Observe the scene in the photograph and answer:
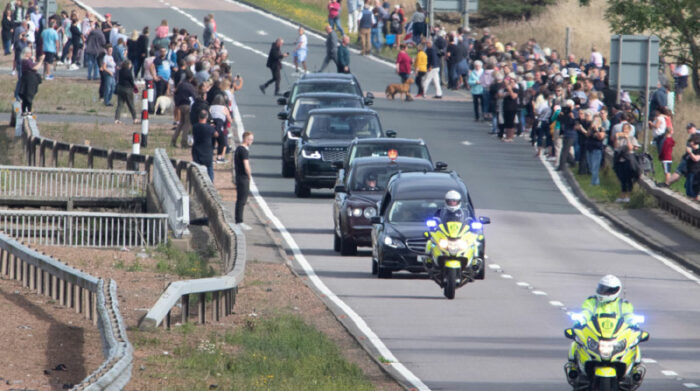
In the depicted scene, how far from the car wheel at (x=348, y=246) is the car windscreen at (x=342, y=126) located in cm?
786

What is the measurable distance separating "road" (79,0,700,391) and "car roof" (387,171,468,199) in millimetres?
1326

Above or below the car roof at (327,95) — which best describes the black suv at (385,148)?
below

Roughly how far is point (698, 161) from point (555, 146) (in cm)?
960

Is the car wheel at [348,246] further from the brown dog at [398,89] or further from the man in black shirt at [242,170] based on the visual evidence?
the brown dog at [398,89]

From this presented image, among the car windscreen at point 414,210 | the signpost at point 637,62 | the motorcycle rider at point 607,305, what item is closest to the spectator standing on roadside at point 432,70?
the signpost at point 637,62

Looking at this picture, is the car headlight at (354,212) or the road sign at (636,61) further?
the road sign at (636,61)

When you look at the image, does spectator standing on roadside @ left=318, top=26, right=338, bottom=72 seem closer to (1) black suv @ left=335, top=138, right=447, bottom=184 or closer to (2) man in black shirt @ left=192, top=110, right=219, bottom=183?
(2) man in black shirt @ left=192, top=110, right=219, bottom=183

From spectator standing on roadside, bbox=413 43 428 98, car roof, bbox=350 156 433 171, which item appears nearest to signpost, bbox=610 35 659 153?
car roof, bbox=350 156 433 171

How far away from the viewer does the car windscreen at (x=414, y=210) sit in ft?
73.3

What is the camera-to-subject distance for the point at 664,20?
4759 centimetres

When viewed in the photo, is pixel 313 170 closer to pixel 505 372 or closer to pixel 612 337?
pixel 505 372

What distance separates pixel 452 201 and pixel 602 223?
10504 millimetres

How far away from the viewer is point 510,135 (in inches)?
1629

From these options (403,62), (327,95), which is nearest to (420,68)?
(403,62)
